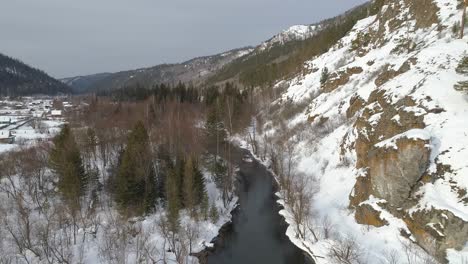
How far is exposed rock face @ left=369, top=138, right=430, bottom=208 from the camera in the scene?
2844 centimetres

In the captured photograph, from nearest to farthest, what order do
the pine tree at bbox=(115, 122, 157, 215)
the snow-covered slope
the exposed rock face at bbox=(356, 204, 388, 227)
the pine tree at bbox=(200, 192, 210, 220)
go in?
the snow-covered slope
the exposed rock face at bbox=(356, 204, 388, 227)
the pine tree at bbox=(115, 122, 157, 215)
the pine tree at bbox=(200, 192, 210, 220)

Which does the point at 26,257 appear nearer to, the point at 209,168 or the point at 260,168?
the point at 209,168

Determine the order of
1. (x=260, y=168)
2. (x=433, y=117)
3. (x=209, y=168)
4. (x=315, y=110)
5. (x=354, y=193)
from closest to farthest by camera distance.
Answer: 1. (x=433, y=117)
2. (x=354, y=193)
3. (x=209, y=168)
4. (x=260, y=168)
5. (x=315, y=110)

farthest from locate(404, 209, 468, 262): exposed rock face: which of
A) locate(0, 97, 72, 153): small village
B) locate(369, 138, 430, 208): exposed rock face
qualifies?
locate(0, 97, 72, 153): small village

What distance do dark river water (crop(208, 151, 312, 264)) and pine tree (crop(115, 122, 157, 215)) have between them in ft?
33.1

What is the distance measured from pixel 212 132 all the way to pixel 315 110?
20.9m

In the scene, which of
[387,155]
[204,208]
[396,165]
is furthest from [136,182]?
[396,165]

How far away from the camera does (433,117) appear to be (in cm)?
3086

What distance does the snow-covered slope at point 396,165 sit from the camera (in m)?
25.9

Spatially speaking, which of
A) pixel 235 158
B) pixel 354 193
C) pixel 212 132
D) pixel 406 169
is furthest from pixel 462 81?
pixel 212 132

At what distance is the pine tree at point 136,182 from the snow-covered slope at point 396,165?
16324mm

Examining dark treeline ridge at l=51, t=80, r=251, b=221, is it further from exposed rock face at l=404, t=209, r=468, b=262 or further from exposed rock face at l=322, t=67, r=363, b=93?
exposed rock face at l=322, t=67, r=363, b=93

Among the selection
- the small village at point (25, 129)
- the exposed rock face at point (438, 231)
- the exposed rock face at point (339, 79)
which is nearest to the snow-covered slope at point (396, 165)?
the exposed rock face at point (438, 231)

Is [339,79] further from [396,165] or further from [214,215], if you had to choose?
[214,215]
